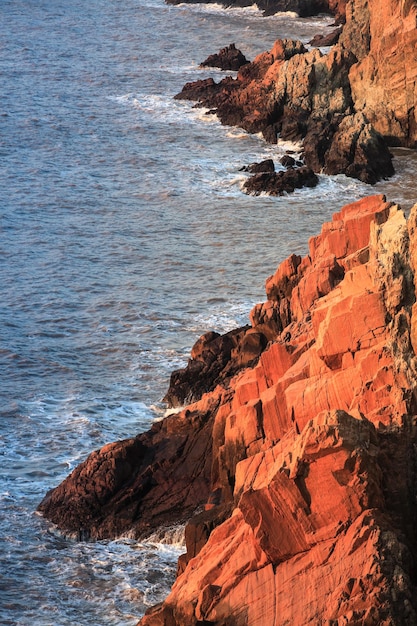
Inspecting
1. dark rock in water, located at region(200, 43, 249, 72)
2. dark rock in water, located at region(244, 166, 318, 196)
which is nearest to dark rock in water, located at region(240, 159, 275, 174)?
dark rock in water, located at region(244, 166, 318, 196)

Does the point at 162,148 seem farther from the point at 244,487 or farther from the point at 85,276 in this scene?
the point at 244,487

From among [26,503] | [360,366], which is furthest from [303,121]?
[360,366]

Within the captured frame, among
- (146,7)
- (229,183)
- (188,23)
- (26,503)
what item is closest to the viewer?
(26,503)

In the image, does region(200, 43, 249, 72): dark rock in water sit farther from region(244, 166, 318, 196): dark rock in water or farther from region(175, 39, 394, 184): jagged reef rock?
region(244, 166, 318, 196): dark rock in water

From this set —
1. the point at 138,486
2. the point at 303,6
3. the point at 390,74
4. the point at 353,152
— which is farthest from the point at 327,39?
the point at 138,486

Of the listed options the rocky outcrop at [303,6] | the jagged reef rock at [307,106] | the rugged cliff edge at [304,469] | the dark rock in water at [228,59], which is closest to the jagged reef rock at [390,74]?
the jagged reef rock at [307,106]

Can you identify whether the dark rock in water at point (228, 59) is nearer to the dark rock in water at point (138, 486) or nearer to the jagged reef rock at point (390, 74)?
the jagged reef rock at point (390, 74)
